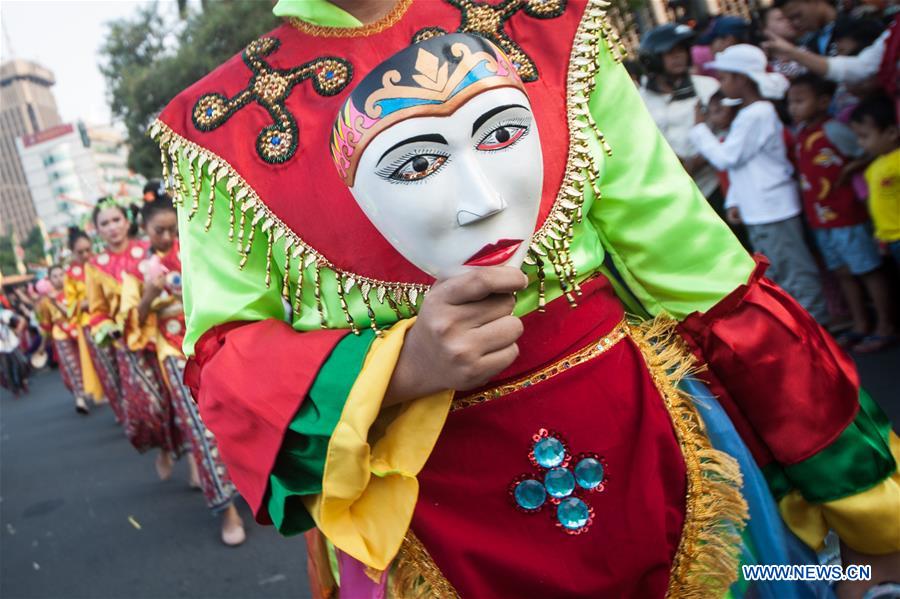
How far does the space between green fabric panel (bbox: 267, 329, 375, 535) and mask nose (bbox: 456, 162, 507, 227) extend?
11.6 inches

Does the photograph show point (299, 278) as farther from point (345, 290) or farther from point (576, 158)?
point (576, 158)

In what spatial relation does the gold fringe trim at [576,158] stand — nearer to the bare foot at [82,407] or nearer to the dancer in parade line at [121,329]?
the dancer in parade line at [121,329]


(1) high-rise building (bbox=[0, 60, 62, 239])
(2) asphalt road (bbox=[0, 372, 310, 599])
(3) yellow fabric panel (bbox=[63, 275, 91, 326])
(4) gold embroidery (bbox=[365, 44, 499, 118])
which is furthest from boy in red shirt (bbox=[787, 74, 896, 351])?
(1) high-rise building (bbox=[0, 60, 62, 239])

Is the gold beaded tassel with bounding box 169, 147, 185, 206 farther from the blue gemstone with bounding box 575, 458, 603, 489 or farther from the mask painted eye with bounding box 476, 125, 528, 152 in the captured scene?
the blue gemstone with bounding box 575, 458, 603, 489

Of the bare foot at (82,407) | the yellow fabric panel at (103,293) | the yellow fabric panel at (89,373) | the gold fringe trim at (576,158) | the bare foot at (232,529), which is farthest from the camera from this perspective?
the bare foot at (82,407)

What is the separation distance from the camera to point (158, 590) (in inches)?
153

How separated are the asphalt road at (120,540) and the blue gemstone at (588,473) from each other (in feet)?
8.15

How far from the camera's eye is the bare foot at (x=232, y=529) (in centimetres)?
420

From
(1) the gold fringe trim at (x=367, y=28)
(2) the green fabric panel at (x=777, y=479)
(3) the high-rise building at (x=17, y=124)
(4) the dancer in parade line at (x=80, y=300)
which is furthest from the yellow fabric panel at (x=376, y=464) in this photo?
(3) the high-rise building at (x=17, y=124)

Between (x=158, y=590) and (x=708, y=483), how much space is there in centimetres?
326

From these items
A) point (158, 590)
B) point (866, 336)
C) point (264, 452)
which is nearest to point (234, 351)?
point (264, 452)

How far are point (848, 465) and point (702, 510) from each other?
0.25 metres

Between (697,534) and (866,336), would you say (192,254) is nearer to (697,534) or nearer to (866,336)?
(697,534)

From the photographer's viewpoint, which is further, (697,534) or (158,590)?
(158,590)
